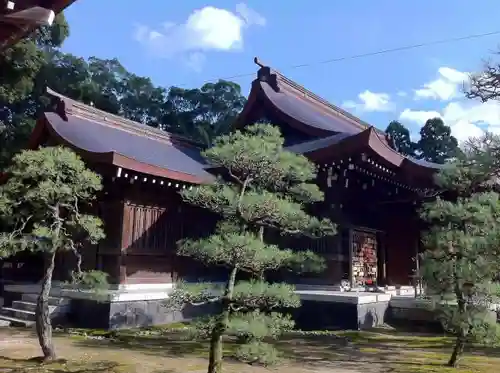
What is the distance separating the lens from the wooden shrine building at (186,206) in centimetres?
1131

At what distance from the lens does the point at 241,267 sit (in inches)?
228

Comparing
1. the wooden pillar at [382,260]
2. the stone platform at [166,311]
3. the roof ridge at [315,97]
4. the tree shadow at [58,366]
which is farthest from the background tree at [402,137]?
the tree shadow at [58,366]

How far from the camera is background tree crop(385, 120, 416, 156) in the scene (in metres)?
47.9

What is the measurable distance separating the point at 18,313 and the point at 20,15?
964 centimetres

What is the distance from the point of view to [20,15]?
174 inches

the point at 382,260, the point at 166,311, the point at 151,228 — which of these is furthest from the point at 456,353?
the point at 151,228

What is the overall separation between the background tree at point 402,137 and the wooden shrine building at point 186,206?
3430cm

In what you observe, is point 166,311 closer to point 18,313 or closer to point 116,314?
point 116,314

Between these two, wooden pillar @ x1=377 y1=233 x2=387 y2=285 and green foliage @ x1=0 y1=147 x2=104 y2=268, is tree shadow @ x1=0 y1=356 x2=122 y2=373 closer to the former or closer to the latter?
green foliage @ x1=0 y1=147 x2=104 y2=268

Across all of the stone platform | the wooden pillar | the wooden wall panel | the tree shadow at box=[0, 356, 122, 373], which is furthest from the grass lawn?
the wooden pillar

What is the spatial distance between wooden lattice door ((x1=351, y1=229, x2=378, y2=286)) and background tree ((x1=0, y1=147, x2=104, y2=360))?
7.33 m

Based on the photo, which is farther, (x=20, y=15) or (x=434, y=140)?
(x=434, y=140)

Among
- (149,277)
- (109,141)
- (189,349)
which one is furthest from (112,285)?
(109,141)

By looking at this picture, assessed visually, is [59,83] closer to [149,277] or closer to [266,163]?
[149,277]
